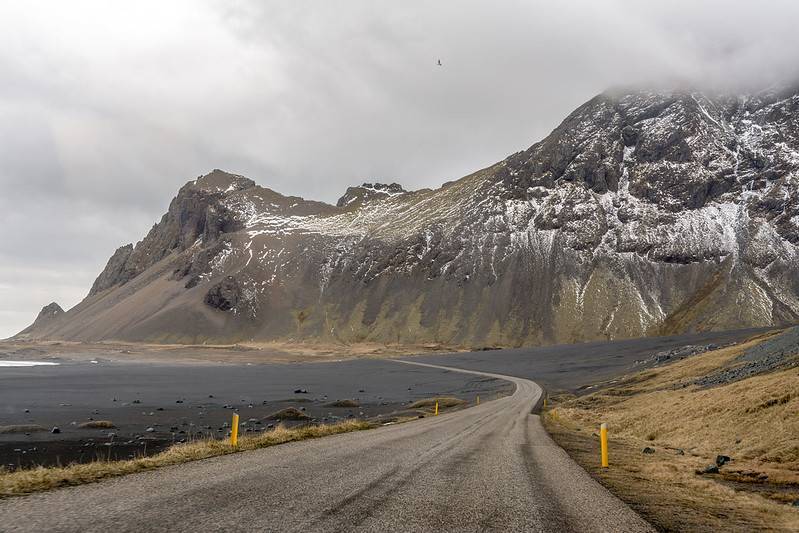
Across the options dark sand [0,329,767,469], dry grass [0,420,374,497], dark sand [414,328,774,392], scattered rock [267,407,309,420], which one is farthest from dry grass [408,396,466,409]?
dry grass [0,420,374,497]

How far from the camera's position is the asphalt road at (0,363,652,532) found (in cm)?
763

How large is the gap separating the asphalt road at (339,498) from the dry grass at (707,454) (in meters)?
1.36

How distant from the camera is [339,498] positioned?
920 centimetres

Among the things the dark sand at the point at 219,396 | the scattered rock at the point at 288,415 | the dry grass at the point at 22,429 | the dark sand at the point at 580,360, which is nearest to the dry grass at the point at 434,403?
the dark sand at the point at 219,396

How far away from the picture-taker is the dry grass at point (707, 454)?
1065 cm

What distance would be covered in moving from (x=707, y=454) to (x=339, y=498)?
1677 centimetres

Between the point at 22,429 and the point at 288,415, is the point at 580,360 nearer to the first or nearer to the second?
the point at 288,415

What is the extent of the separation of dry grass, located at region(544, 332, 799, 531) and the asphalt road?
4.48 feet

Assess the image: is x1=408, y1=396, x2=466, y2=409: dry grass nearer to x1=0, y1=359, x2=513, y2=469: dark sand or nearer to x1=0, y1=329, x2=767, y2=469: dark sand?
x1=0, y1=359, x2=513, y2=469: dark sand

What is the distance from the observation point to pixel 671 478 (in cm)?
1488

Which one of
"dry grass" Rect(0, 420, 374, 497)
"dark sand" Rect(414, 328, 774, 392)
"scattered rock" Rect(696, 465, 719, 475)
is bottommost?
"dark sand" Rect(414, 328, 774, 392)

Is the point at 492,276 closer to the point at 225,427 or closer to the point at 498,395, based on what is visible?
the point at 498,395

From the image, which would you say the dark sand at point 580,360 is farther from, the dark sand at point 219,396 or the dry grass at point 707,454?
the dry grass at point 707,454

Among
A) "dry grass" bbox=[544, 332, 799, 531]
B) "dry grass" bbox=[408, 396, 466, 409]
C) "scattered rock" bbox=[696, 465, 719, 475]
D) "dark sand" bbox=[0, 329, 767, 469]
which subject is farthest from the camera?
"dry grass" bbox=[408, 396, 466, 409]
